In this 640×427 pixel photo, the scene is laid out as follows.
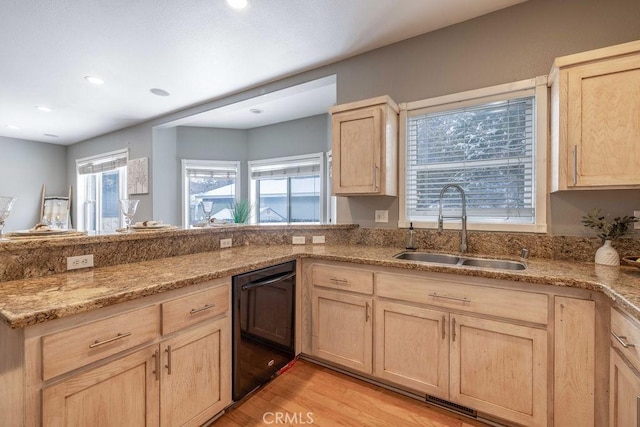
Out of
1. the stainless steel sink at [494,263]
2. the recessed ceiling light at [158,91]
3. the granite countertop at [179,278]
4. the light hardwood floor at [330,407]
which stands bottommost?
the light hardwood floor at [330,407]

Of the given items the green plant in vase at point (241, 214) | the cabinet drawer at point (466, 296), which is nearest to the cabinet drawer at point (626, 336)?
the cabinet drawer at point (466, 296)

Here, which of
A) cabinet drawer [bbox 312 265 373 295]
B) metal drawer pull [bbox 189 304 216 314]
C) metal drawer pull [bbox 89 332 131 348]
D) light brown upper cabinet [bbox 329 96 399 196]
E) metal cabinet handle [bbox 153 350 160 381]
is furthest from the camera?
light brown upper cabinet [bbox 329 96 399 196]

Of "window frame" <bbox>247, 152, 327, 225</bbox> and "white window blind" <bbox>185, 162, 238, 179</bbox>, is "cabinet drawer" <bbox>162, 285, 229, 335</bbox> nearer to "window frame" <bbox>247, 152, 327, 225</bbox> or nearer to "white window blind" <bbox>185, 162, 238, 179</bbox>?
"window frame" <bbox>247, 152, 327, 225</bbox>

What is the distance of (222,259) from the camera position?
1.89 m

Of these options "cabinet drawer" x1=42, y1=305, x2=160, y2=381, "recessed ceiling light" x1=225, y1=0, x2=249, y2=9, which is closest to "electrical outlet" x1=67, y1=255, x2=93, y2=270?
"cabinet drawer" x1=42, y1=305, x2=160, y2=381

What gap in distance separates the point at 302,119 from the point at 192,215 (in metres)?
2.53

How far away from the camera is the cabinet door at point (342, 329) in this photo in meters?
1.92

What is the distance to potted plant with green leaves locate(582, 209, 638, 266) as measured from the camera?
1605mm

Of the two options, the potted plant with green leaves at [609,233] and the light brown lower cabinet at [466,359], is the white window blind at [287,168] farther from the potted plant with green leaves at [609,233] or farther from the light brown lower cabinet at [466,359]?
the potted plant with green leaves at [609,233]

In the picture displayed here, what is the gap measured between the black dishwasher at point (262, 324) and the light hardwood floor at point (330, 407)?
103 millimetres

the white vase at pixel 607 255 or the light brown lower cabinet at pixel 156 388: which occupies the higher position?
the white vase at pixel 607 255

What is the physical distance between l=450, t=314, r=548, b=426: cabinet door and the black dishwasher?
1064 millimetres

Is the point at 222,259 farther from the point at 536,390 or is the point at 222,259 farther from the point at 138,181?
the point at 138,181

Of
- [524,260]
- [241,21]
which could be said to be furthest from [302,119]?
[524,260]
